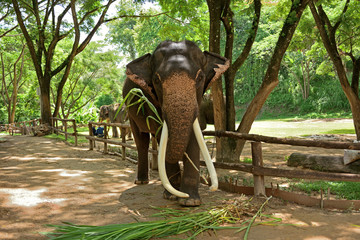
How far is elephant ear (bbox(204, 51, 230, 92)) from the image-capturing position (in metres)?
4.82

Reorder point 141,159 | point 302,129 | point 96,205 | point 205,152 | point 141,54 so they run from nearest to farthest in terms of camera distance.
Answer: point 205,152, point 96,205, point 141,159, point 302,129, point 141,54

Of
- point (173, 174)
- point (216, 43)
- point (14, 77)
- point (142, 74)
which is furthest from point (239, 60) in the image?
point (14, 77)

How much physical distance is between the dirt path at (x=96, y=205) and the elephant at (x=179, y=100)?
0.48m

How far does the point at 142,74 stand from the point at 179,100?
3.33 ft

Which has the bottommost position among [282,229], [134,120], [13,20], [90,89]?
[282,229]

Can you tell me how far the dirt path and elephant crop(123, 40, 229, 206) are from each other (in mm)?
477

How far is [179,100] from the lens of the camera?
3959 mm

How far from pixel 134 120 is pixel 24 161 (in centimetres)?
412

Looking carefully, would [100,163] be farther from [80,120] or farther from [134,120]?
[80,120]

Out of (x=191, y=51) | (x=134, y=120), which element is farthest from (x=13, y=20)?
(x=191, y=51)

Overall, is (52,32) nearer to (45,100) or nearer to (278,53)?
(45,100)

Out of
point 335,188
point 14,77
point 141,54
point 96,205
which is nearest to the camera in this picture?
point 96,205

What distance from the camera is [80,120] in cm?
3241

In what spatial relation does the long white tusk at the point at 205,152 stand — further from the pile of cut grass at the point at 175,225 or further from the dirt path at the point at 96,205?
the dirt path at the point at 96,205
